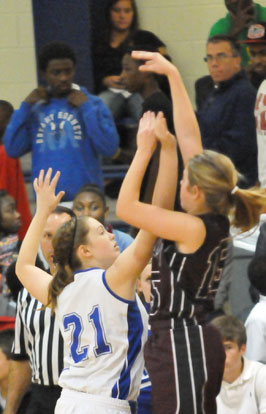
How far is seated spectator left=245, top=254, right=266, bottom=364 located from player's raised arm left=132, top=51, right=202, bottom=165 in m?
1.22

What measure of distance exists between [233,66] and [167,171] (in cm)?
270

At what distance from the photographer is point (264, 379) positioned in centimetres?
427

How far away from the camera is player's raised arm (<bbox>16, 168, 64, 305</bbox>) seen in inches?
142

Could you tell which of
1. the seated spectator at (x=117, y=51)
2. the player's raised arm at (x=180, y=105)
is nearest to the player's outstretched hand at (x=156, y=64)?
the player's raised arm at (x=180, y=105)

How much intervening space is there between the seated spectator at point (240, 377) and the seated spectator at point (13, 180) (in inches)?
99.6

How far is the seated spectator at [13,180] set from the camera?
6.59m

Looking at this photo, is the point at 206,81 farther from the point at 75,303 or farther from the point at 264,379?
the point at 75,303

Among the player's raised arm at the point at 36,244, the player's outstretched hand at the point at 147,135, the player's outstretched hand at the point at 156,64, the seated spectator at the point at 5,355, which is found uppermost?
the player's outstretched hand at the point at 156,64

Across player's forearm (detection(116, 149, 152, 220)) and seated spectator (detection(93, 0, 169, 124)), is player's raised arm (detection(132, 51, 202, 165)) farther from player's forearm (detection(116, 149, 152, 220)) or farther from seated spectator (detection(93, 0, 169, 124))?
seated spectator (detection(93, 0, 169, 124))

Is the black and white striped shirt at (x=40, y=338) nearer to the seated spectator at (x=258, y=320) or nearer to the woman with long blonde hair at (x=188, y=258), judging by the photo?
the woman with long blonde hair at (x=188, y=258)

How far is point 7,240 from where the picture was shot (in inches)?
239

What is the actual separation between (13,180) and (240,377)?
283 centimetres

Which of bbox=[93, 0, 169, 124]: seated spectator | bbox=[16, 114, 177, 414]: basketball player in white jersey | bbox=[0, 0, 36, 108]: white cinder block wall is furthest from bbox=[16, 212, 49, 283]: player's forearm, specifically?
bbox=[0, 0, 36, 108]: white cinder block wall

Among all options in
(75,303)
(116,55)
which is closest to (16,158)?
(116,55)
